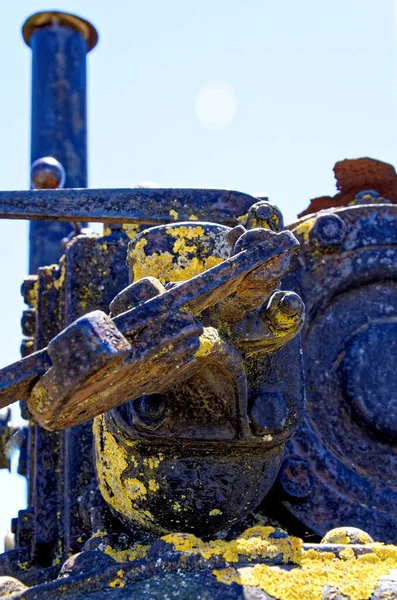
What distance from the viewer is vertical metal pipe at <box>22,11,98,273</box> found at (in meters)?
6.75

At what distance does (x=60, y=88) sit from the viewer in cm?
689

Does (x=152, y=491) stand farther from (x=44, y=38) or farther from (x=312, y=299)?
(x=44, y=38)

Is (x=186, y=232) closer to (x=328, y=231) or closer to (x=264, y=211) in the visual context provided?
(x=264, y=211)

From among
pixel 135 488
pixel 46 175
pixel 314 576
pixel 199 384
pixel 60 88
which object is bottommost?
pixel 314 576

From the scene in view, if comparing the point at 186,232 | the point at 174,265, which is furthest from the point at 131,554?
the point at 186,232

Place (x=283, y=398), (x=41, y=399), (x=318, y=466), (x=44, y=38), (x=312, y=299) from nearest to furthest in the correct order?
(x=41, y=399)
(x=283, y=398)
(x=318, y=466)
(x=312, y=299)
(x=44, y=38)

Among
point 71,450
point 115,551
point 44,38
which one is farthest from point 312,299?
point 44,38

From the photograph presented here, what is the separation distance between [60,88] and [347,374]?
397cm

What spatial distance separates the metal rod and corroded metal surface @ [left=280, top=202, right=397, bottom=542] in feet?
1.16

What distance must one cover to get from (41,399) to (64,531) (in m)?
1.40

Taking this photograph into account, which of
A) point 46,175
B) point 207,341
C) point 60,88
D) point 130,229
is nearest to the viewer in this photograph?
point 207,341

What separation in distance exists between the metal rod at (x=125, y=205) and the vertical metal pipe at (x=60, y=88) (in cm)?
313

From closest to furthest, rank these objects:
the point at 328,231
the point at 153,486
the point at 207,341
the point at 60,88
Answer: the point at 207,341, the point at 153,486, the point at 328,231, the point at 60,88

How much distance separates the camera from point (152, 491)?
9.09 ft
